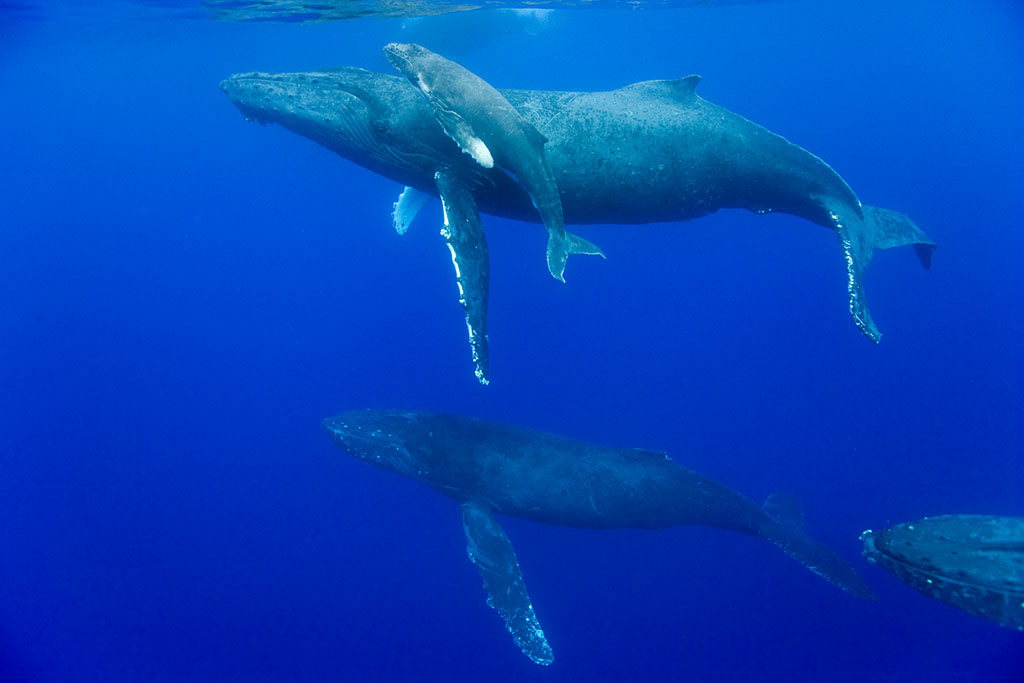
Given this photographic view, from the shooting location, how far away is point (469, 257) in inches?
223

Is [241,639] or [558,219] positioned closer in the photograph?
[558,219]

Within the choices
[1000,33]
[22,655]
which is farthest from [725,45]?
[22,655]

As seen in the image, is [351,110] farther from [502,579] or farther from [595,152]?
[502,579]

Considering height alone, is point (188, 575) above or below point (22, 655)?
above

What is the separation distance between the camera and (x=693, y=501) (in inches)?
389

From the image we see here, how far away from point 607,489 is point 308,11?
17.9 m

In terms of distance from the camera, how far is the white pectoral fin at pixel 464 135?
4.90 meters

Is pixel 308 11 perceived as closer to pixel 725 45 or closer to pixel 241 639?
pixel 241 639

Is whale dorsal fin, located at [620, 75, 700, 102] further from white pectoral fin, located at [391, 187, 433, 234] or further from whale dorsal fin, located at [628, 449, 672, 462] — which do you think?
whale dorsal fin, located at [628, 449, 672, 462]

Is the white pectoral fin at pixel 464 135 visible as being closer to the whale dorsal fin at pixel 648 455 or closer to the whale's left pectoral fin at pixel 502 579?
the whale dorsal fin at pixel 648 455

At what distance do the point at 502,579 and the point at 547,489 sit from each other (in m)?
1.73

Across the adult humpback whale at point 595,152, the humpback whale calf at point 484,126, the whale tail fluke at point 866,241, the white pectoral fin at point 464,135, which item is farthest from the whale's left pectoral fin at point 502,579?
the white pectoral fin at point 464,135

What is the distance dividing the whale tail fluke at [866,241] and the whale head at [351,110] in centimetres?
541

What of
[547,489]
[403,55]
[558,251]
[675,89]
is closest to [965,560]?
[558,251]
